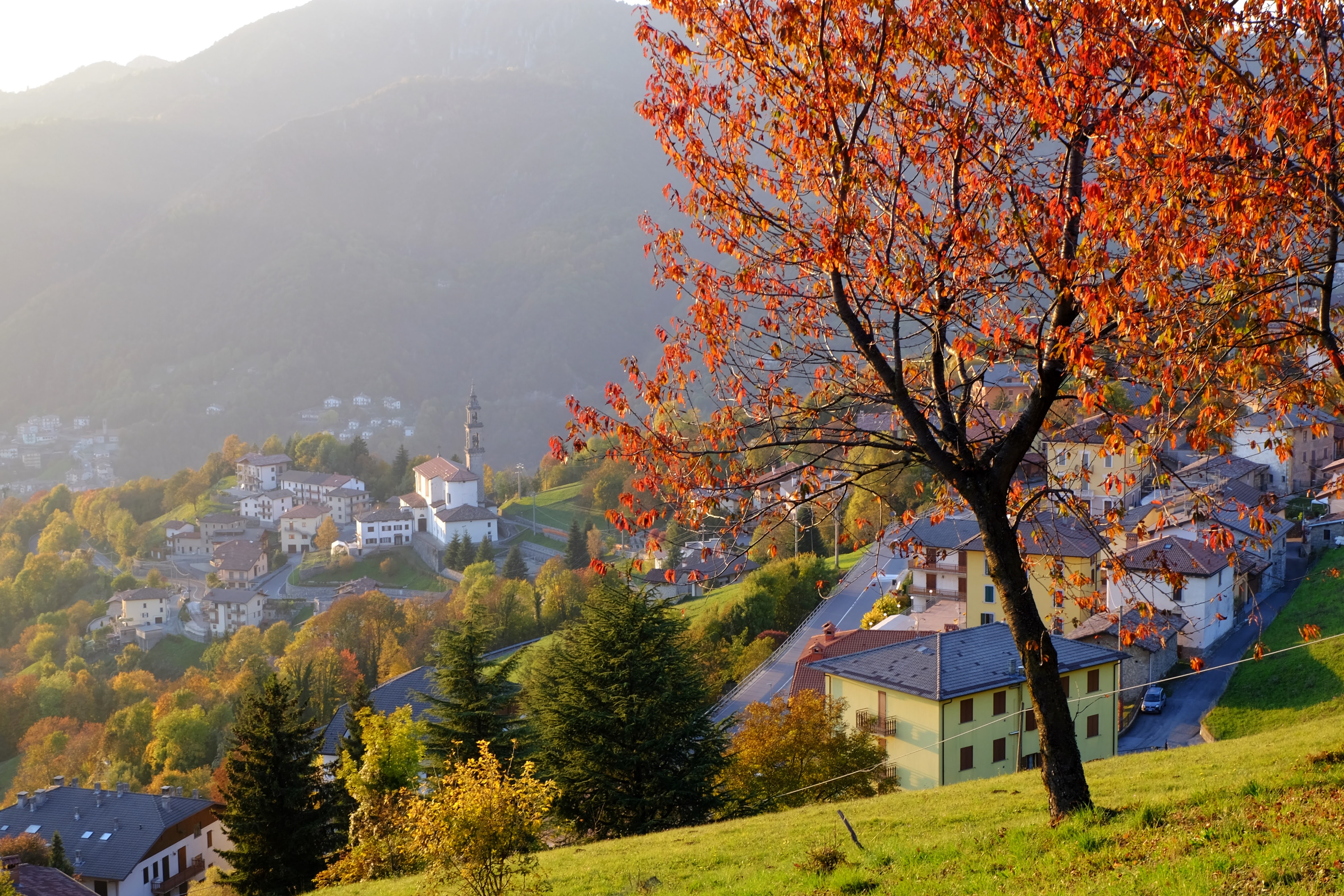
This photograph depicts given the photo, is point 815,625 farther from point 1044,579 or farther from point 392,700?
point 392,700

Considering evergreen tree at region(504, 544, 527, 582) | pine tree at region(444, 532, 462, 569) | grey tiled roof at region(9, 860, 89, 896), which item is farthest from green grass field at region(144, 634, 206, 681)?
grey tiled roof at region(9, 860, 89, 896)

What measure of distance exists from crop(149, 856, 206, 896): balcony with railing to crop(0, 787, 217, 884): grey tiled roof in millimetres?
1431

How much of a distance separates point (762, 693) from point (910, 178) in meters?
25.8

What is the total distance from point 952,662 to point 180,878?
30.7 m

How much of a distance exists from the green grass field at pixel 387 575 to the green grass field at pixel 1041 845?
6885 cm

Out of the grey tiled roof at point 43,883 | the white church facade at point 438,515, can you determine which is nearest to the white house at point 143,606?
the white church facade at point 438,515

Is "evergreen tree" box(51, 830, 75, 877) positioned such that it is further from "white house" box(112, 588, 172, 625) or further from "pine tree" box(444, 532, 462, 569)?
"white house" box(112, 588, 172, 625)

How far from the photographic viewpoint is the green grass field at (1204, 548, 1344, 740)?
22719mm

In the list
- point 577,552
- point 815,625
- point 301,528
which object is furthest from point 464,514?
point 815,625

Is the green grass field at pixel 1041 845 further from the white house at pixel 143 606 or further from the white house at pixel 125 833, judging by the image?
the white house at pixel 143 606

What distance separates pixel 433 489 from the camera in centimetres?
8838

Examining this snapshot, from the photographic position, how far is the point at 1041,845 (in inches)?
265

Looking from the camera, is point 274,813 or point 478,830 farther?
point 274,813

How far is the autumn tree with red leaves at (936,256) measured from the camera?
573cm
